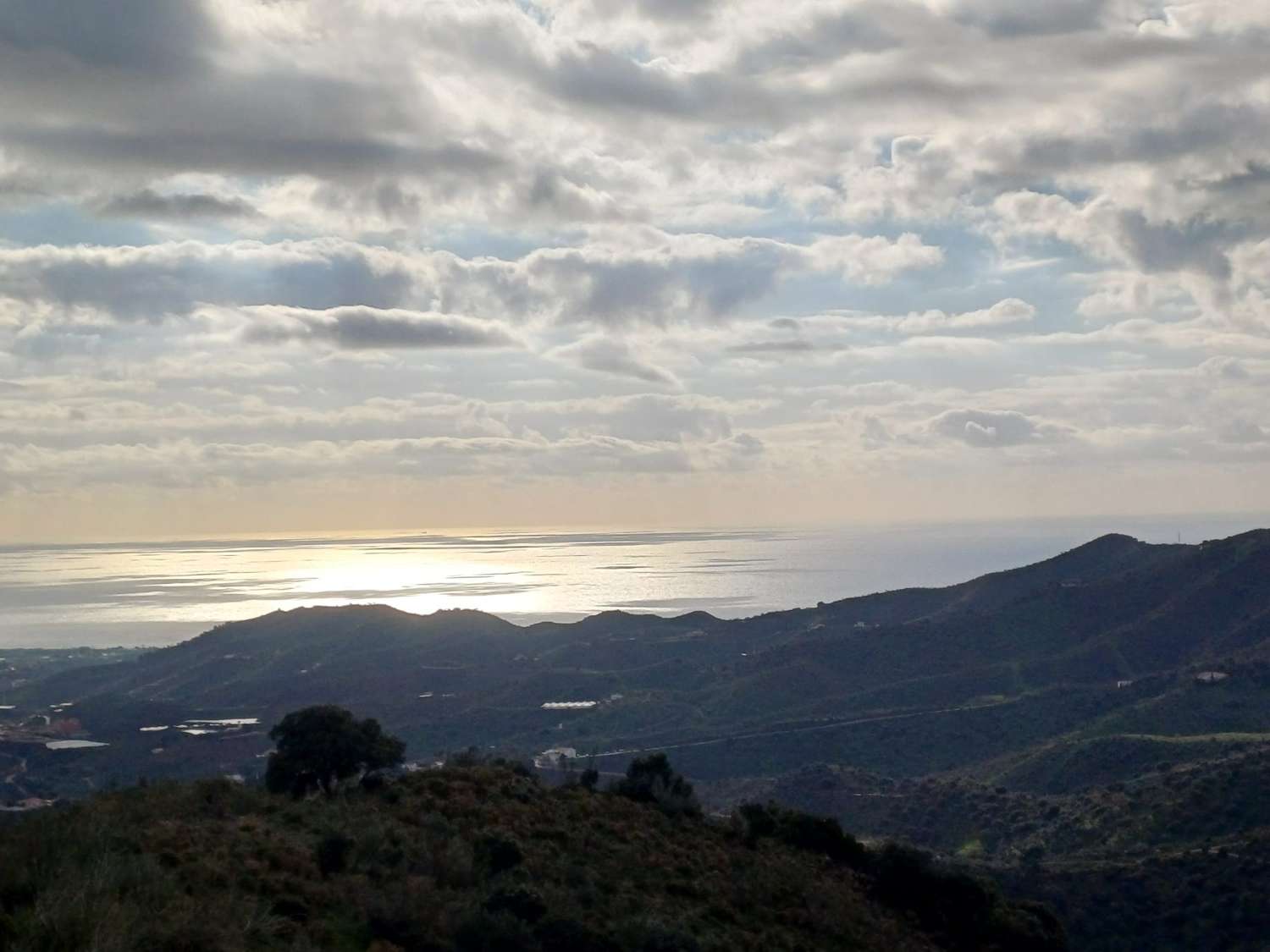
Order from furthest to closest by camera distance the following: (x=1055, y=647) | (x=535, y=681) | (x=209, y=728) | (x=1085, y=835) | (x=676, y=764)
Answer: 1. (x=535, y=681)
2. (x=1055, y=647)
3. (x=209, y=728)
4. (x=676, y=764)
5. (x=1085, y=835)

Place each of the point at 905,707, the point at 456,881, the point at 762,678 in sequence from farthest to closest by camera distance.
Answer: the point at 762,678 → the point at 905,707 → the point at 456,881

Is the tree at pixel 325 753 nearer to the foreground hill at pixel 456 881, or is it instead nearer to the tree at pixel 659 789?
the foreground hill at pixel 456 881

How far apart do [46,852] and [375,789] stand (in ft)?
43.7

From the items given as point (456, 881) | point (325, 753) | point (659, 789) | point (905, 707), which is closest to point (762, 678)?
point (905, 707)

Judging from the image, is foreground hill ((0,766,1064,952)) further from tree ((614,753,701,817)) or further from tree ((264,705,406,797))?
tree ((264,705,406,797))

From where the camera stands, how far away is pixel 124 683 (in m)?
112

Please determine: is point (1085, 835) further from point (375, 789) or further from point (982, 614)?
point (982, 614)

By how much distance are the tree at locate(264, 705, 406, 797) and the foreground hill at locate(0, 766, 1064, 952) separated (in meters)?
2.13

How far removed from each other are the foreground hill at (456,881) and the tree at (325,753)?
2.13m

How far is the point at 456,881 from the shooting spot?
17891mm

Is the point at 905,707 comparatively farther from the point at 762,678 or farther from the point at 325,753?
the point at 325,753

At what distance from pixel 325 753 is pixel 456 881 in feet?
38.8

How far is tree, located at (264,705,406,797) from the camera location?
2870 centimetres

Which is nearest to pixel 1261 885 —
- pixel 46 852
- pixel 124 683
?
pixel 46 852
